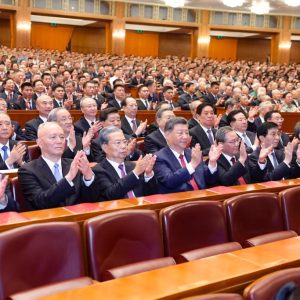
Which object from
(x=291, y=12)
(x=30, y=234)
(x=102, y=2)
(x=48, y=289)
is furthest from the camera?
(x=291, y=12)

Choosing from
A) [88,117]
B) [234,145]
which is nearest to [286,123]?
[88,117]

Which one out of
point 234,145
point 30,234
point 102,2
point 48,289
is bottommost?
point 48,289

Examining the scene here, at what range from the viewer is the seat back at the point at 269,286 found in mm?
1047

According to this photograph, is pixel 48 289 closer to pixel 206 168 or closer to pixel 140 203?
pixel 140 203

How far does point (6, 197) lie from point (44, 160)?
28cm

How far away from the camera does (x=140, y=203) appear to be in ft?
6.02

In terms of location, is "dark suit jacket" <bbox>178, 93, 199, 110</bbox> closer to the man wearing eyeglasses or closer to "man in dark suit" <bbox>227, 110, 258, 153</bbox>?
"man in dark suit" <bbox>227, 110, 258, 153</bbox>

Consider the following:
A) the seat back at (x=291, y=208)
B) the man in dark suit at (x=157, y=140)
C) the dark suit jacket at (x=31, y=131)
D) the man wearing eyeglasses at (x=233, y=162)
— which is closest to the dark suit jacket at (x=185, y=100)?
the man in dark suit at (x=157, y=140)

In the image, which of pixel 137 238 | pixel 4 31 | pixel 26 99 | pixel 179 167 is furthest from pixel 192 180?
pixel 4 31

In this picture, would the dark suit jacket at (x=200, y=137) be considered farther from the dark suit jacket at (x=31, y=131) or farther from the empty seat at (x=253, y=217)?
the empty seat at (x=253, y=217)

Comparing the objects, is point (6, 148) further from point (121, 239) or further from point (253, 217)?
point (253, 217)

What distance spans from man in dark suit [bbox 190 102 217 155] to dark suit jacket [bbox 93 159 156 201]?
1.20 m

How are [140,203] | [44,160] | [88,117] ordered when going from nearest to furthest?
[140,203] < [44,160] < [88,117]

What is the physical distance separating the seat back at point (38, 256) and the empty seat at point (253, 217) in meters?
0.65
